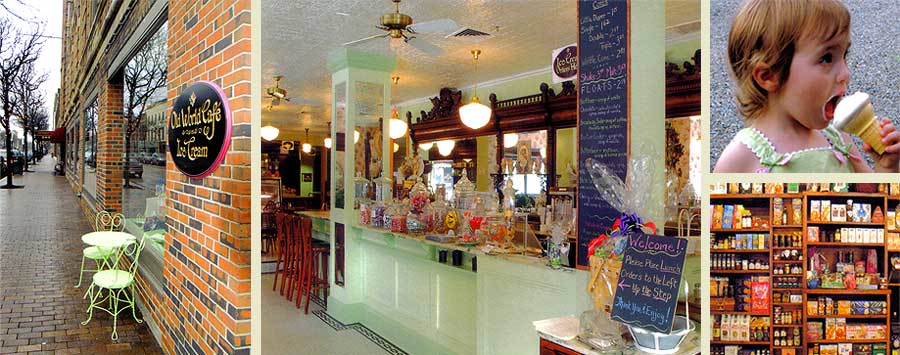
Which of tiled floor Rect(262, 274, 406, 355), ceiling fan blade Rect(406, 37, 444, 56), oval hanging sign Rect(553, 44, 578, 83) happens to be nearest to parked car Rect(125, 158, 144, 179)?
tiled floor Rect(262, 274, 406, 355)

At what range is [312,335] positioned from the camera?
16.6 feet

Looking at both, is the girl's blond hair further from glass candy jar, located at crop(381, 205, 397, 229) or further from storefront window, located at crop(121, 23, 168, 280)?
storefront window, located at crop(121, 23, 168, 280)

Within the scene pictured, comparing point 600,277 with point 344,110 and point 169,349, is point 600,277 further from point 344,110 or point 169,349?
point 344,110

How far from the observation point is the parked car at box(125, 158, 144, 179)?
668cm

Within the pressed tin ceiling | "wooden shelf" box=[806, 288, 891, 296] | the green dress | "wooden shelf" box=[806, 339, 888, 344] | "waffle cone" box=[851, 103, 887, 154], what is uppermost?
the pressed tin ceiling

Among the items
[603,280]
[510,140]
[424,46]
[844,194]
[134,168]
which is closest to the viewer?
[844,194]

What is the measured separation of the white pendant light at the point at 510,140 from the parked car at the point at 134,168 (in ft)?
15.1

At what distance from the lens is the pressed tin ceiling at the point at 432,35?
15.0 feet

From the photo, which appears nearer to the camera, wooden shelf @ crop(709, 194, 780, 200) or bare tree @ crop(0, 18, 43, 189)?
wooden shelf @ crop(709, 194, 780, 200)

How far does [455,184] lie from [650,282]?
453 centimetres

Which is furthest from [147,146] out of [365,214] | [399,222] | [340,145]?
[399,222]

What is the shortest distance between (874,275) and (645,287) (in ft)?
3.28

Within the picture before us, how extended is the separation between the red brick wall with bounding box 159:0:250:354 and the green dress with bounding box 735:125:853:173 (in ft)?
6.50

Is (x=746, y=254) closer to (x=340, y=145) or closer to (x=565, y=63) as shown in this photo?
(x=565, y=63)
